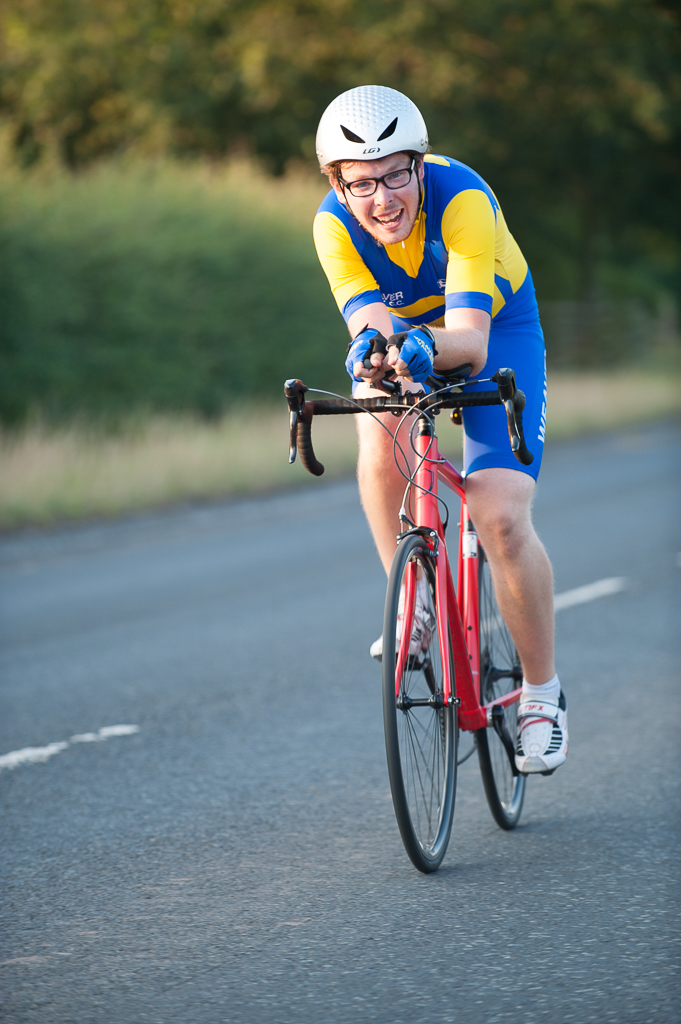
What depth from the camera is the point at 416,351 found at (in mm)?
3307

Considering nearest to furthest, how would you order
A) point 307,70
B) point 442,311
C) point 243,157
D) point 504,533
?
point 504,533
point 442,311
point 307,70
point 243,157

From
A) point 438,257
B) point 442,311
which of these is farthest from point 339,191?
point 442,311

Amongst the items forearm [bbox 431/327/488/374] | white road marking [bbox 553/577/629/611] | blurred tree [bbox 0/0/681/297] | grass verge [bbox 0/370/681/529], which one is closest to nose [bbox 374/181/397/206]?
forearm [bbox 431/327/488/374]

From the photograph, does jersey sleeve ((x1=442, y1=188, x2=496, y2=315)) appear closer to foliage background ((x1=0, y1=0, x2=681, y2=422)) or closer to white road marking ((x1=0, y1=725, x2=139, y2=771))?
white road marking ((x1=0, y1=725, x2=139, y2=771))

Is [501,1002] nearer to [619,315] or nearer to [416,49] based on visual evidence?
[416,49]

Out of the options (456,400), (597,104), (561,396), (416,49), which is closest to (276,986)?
(456,400)

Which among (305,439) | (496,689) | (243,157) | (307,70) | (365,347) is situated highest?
(307,70)

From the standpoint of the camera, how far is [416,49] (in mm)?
27234

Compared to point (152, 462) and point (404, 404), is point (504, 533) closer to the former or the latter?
point (404, 404)

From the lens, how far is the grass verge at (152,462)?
40.8 ft

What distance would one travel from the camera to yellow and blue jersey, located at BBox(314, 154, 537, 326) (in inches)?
143

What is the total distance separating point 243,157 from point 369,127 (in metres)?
25.3

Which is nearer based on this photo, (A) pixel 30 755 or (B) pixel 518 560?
(B) pixel 518 560

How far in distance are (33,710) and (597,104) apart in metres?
26.8
